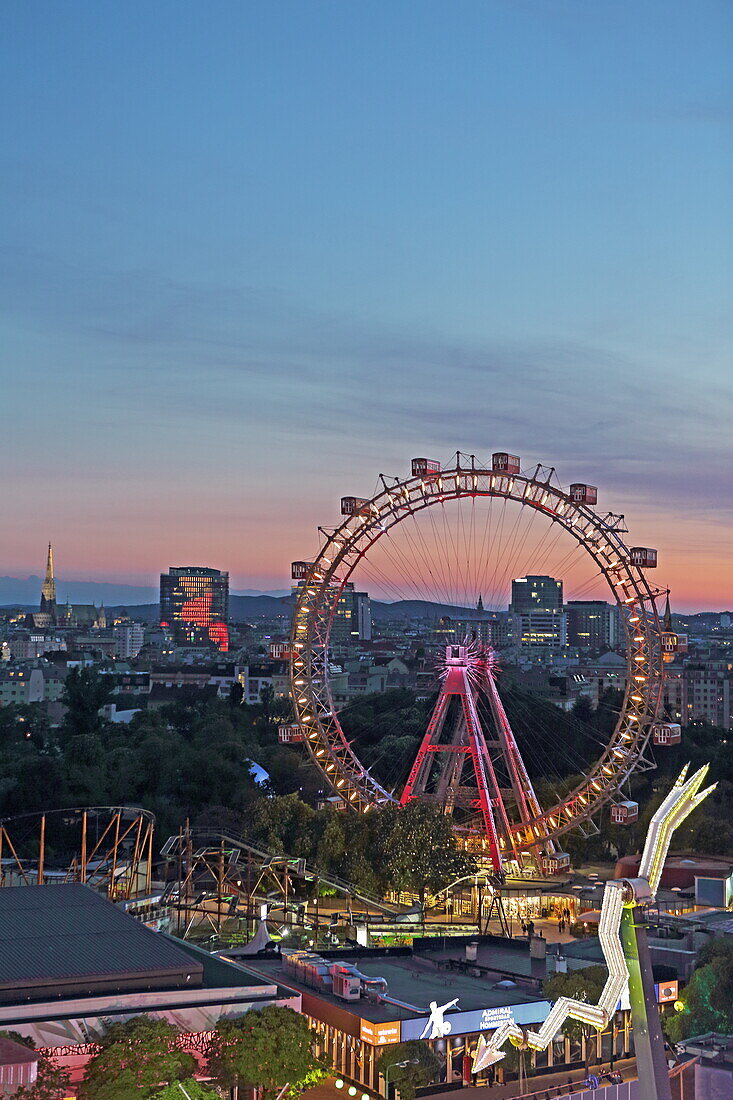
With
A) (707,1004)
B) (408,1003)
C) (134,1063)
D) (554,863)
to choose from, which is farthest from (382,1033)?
(554,863)

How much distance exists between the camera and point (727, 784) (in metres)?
73.2

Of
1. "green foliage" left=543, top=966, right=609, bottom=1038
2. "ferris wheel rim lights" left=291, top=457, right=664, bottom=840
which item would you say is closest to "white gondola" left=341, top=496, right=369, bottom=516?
"ferris wheel rim lights" left=291, top=457, right=664, bottom=840

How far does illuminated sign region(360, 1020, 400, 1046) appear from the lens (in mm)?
34438

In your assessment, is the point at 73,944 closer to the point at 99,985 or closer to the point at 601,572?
the point at 99,985

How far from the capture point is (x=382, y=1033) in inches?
1356

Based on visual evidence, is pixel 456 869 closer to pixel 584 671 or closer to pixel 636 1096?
pixel 636 1096

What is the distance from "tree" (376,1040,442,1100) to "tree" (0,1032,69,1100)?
801cm

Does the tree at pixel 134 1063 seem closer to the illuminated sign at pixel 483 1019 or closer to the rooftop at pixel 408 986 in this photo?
the rooftop at pixel 408 986

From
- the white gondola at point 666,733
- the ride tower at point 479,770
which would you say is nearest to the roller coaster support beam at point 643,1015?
the ride tower at point 479,770

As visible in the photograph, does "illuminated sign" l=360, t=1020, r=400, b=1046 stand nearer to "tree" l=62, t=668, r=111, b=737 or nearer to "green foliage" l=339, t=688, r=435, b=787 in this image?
"green foliage" l=339, t=688, r=435, b=787

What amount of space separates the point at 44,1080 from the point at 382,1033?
8832mm

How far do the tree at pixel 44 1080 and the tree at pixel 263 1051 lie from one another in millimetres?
3456

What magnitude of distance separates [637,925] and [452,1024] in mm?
15615

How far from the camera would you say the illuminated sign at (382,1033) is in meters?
34.4
